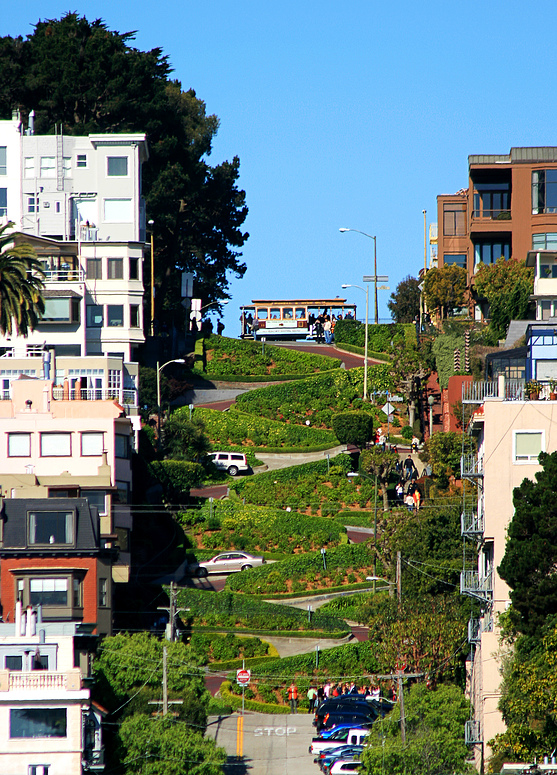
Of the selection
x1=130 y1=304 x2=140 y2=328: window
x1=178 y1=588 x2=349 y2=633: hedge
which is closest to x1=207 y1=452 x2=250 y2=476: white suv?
x1=130 y1=304 x2=140 y2=328: window

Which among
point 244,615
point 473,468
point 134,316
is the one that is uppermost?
point 134,316

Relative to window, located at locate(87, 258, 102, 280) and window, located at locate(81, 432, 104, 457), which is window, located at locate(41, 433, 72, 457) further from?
window, located at locate(87, 258, 102, 280)

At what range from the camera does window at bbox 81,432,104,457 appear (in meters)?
73.8

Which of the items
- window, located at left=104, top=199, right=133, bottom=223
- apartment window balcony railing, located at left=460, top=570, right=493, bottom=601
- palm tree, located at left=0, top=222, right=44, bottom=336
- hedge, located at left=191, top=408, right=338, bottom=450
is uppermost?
window, located at left=104, top=199, right=133, bottom=223

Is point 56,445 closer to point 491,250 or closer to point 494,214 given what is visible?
point 494,214

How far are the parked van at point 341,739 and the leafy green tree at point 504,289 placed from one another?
4441 centimetres

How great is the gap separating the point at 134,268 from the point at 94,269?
2.57m

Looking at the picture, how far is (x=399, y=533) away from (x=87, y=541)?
1611cm

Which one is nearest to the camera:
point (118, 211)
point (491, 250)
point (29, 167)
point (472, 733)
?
point (472, 733)

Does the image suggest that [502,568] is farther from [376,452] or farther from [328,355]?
[328,355]

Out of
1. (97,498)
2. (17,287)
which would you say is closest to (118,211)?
(17,287)

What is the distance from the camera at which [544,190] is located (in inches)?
4176

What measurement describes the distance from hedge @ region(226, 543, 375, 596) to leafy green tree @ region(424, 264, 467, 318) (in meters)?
36.7

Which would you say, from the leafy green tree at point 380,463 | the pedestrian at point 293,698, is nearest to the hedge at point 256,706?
the pedestrian at point 293,698
